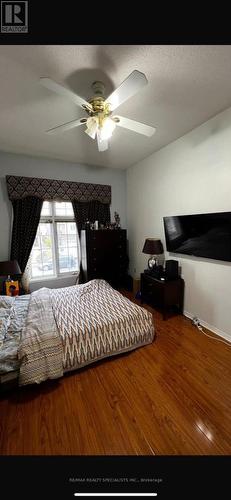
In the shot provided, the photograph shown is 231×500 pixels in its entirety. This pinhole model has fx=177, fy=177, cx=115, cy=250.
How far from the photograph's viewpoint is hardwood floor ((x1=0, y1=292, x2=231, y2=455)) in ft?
3.57

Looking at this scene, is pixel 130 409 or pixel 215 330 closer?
pixel 130 409

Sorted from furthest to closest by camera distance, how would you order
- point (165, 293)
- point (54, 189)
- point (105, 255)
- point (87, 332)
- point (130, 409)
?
1. point (105, 255)
2. point (54, 189)
3. point (165, 293)
4. point (87, 332)
5. point (130, 409)

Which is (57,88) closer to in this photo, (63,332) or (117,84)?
(117,84)

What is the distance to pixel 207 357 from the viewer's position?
6.01 feet

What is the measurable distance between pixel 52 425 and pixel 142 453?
0.61 m

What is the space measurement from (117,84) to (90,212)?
2.22m

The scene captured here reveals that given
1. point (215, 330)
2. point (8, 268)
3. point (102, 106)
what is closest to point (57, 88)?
point (102, 106)

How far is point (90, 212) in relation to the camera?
142 inches

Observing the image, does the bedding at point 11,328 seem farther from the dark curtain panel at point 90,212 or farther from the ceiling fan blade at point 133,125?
the ceiling fan blade at point 133,125

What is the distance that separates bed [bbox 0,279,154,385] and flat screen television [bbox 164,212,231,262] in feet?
3.64

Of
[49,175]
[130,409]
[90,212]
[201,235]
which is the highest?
[49,175]

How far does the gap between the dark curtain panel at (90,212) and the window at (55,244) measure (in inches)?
5.8

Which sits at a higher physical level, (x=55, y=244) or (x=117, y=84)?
(x=117, y=84)
